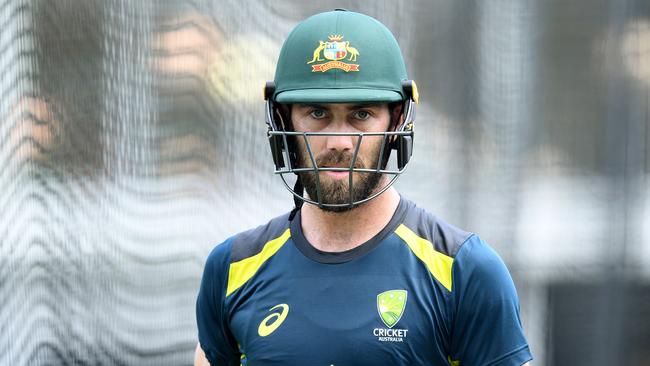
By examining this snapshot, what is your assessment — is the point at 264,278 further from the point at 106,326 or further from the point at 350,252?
Answer: the point at 106,326

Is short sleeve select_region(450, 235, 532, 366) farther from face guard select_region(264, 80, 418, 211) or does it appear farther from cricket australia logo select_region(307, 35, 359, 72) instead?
cricket australia logo select_region(307, 35, 359, 72)

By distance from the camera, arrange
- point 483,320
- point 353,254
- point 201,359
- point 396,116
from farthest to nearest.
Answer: point 201,359
point 396,116
point 353,254
point 483,320

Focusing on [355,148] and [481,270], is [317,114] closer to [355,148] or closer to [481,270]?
[355,148]

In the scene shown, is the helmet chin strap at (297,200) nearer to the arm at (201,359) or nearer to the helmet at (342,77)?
the helmet at (342,77)

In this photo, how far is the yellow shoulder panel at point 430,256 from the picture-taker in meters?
2.30

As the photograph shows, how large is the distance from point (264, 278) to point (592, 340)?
2113 mm

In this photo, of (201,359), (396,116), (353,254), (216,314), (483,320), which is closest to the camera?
(483,320)

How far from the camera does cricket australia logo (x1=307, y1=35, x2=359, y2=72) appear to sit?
242cm

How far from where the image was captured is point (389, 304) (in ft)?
7.52

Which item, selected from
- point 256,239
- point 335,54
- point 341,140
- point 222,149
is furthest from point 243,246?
point 222,149

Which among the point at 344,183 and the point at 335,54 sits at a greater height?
the point at 335,54

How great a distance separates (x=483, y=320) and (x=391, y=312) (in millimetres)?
210

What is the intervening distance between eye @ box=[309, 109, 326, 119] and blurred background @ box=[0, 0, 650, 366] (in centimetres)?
152

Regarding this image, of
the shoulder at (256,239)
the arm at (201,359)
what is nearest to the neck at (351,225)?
the shoulder at (256,239)
